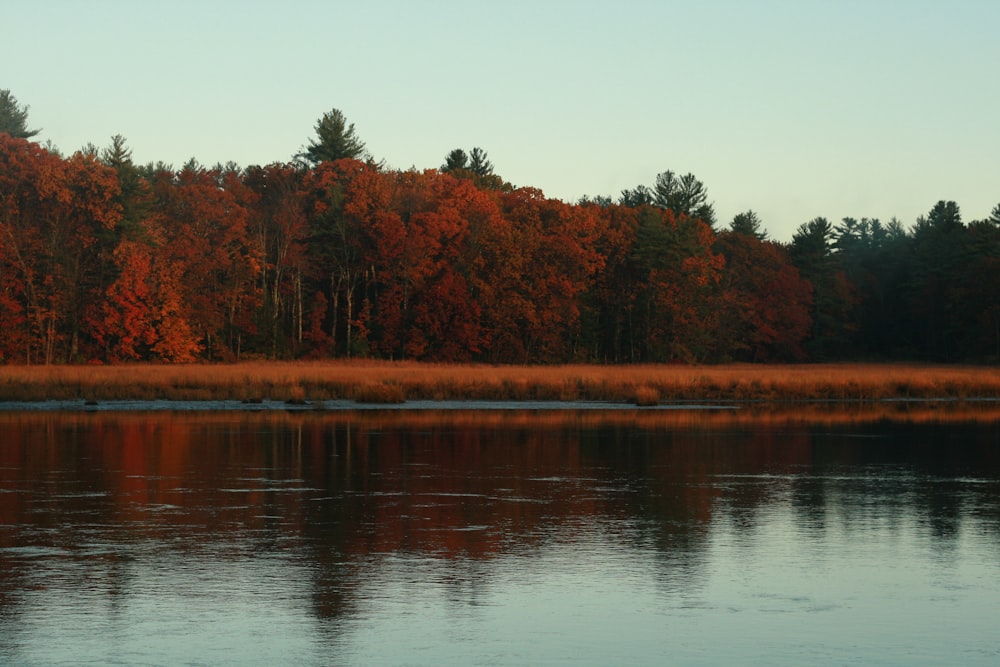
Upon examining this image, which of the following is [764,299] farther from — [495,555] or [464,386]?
[495,555]

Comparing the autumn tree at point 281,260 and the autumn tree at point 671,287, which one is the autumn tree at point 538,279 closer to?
the autumn tree at point 671,287

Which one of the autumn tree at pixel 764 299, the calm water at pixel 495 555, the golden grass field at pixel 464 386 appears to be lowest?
the calm water at pixel 495 555

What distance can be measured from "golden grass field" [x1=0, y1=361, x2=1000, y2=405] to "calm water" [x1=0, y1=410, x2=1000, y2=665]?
19.5 meters

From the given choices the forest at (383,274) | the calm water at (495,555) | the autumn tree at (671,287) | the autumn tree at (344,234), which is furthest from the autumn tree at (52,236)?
the calm water at (495,555)

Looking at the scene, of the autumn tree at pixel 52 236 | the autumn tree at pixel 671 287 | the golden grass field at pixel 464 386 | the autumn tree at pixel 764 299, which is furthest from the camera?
the autumn tree at pixel 764 299

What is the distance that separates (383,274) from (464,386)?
124ft

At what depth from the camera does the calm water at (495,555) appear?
31.1 feet

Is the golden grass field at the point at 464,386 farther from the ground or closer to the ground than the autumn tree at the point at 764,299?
closer to the ground

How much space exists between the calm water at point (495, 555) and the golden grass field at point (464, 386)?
19.5m

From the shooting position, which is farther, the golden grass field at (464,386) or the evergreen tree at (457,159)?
→ the evergreen tree at (457,159)

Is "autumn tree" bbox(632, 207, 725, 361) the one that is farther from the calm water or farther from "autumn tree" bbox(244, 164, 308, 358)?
the calm water

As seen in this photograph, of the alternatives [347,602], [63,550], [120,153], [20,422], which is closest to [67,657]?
[347,602]

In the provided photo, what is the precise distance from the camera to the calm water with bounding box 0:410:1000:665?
9.48 meters

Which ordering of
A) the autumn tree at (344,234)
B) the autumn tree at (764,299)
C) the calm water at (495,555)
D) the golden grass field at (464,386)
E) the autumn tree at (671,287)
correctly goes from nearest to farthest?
1. the calm water at (495,555)
2. the golden grass field at (464,386)
3. the autumn tree at (344,234)
4. the autumn tree at (671,287)
5. the autumn tree at (764,299)
